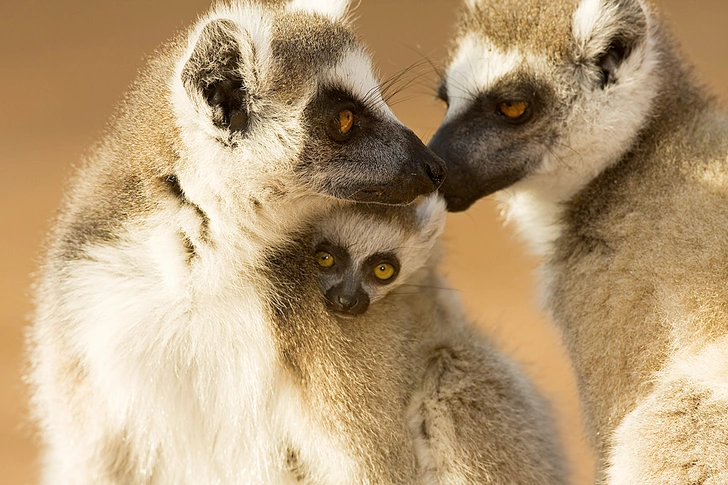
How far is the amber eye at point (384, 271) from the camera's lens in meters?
3.10

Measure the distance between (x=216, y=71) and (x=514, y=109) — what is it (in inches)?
52.9

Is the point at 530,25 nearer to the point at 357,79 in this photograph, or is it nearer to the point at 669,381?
the point at 357,79

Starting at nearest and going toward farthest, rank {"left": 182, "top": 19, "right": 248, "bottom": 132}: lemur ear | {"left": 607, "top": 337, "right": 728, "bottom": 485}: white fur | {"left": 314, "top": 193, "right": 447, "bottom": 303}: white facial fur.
A: 1. {"left": 182, "top": 19, "right": 248, "bottom": 132}: lemur ear
2. {"left": 607, "top": 337, "right": 728, "bottom": 485}: white fur
3. {"left": 314, "top": 193, "right": 447, "bottom": 303}: white facial fur

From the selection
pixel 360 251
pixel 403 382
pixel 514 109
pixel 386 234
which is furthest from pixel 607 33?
pixel 403 382

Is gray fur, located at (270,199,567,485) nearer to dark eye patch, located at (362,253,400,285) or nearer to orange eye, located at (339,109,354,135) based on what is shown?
dark eye patch, located at (362,253,400,285)

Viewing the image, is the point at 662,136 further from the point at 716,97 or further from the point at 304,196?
the point at 304,196

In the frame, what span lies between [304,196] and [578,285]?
1.11 m

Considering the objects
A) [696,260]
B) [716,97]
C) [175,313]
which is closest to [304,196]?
[175,313]

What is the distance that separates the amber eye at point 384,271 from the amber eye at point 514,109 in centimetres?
86

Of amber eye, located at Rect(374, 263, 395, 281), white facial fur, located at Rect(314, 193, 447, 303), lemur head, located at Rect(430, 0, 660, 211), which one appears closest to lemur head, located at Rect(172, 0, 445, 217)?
white facial fur, located at Rect(314, 193, 447, 303)

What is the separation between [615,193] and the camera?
3.32m

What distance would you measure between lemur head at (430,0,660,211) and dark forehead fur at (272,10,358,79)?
706 millimetres

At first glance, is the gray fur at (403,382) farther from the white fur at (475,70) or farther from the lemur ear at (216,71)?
the white fur at (475,70)

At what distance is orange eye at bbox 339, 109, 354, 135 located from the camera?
2.82 metres
